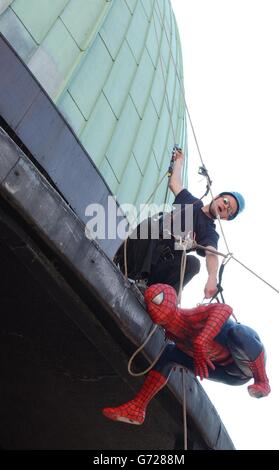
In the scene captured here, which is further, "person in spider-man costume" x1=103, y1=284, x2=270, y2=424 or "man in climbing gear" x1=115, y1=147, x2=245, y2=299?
"man in climbing gear" x1=115, y1=147, x2=245, y2=299

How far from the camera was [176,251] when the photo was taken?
471 centimetres

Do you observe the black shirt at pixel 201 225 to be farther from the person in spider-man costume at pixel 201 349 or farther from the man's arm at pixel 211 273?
the person in spider-man costume at pixel 201 349

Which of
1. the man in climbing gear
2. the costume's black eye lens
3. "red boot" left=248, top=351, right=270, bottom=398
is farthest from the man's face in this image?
"red boot" left=248, top=351, right=270, bottom=398

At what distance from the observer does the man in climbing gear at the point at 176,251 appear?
15.3 feet

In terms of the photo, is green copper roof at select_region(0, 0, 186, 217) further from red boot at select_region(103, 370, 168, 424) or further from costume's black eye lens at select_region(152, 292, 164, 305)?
red boot at select_region(103, 370, 168, 424)

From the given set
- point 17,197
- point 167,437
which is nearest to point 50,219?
point 17,197

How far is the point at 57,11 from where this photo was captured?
707 cm

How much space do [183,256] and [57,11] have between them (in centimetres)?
420

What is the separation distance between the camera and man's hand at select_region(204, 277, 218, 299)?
4363 mm

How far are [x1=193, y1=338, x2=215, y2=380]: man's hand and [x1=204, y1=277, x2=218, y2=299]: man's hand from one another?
55 centimetres

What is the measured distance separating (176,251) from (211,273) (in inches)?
14.4

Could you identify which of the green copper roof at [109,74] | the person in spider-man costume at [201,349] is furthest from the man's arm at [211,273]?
the green copper roof at [109,74]
